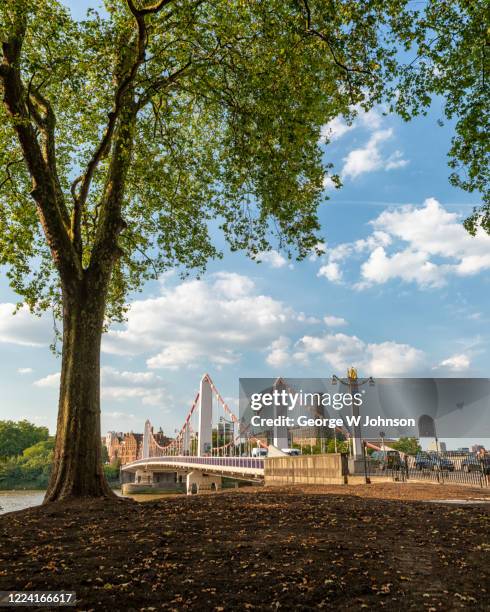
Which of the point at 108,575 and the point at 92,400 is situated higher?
the point at 92,400

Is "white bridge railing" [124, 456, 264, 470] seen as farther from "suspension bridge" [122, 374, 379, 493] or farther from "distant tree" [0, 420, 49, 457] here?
"distant tree" [0, 420, 49, 457]

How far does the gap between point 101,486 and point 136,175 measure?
9237mm

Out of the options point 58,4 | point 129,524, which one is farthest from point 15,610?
point 58,4

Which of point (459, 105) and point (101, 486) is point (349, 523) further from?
point (459, 105)

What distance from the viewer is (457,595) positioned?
4.58 metres

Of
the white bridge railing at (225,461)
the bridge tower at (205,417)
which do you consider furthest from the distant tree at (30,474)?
the bridge tower at (205,417)

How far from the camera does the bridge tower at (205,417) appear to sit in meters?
60.4

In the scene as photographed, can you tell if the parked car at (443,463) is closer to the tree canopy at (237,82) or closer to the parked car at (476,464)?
the parked car at (476,464)

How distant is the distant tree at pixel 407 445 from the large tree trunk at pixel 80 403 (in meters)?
90.8

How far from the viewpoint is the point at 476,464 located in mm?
28734

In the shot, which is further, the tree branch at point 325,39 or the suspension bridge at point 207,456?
the suspension bridge at point 207,456

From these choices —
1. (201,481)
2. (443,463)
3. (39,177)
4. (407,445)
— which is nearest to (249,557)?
(39,177)

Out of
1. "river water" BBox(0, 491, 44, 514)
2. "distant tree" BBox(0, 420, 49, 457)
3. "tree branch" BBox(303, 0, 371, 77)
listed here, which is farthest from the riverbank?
"distant tree" BBox(0, 420, 49, 457)

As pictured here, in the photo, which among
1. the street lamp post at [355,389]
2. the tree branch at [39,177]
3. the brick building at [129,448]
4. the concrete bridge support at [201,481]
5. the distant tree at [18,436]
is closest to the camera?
the tree branch at [39,177]
